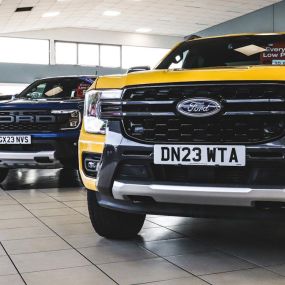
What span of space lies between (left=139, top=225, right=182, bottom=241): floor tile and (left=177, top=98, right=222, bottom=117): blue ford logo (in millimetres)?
1106

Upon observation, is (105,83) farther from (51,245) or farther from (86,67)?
(86,67)

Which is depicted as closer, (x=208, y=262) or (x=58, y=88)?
(x=208, y=262)

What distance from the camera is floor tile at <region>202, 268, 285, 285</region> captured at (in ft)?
8.46

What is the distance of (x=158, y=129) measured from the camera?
285 cm

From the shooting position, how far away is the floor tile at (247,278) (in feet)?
8.46

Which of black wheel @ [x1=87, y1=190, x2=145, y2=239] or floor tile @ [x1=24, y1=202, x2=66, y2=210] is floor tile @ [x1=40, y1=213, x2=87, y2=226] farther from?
black wheel @ [x1=87, y1=190, x2=145, y2=239]

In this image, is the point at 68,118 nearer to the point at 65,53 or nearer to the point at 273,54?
the point at 273,54

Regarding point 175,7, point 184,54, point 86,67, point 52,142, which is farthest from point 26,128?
point 86,67

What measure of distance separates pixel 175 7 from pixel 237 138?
15.5 meters

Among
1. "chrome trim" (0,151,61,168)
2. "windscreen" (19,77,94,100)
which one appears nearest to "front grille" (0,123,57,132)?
"chrome trim" (0,151,61,168)

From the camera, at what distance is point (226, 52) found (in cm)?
414

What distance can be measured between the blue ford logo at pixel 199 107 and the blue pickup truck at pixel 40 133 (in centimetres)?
307

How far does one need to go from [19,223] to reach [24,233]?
0.37 meters

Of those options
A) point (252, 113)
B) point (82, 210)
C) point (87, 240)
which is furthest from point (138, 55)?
point (252, 113)
